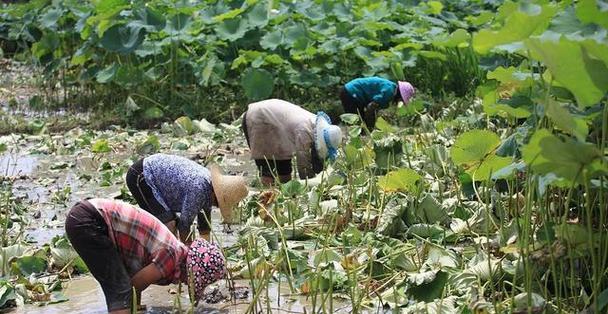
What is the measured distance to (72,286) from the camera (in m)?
4.52

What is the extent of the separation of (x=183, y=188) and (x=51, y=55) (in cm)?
634

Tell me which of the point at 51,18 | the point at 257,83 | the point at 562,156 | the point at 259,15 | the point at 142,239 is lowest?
the point at 257,83

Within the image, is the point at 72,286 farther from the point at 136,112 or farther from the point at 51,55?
the point at 51,55

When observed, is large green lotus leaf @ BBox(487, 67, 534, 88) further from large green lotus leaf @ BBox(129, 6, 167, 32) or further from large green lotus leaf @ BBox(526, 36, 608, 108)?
large green lotus leaf @ BBox(129, 6, 167, 32)

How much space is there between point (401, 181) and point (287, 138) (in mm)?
1599

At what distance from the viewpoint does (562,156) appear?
9.10 ft

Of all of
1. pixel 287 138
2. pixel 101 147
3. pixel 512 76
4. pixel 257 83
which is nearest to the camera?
pixel 512 76

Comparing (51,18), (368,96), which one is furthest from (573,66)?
(51,18)

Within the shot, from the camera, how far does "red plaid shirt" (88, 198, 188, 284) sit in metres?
4.10

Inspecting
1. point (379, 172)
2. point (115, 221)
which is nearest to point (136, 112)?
point (379, 172)

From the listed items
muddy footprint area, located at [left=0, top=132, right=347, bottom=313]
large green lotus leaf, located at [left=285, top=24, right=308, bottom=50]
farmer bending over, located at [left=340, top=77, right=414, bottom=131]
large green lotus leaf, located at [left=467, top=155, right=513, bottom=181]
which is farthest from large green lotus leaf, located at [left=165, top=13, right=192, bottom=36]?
large green lotus leaf, located at [left=467, top=155, right=513, bottom=181]

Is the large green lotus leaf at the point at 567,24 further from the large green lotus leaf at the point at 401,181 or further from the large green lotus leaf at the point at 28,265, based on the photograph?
the large green lotus leaf at the point at 28,265

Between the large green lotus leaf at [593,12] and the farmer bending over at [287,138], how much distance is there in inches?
130

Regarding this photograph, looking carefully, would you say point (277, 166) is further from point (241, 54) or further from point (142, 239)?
point (241, 54)
